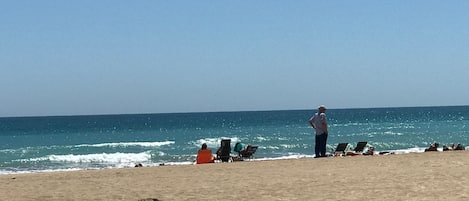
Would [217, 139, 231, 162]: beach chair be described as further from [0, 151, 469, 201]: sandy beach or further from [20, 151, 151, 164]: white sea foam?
[20, 151, 151, 164]: white sea foam

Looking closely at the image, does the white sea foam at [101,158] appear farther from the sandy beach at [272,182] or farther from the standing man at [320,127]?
the sandy beach at [272,182]

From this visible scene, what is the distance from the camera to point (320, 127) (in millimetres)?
16000

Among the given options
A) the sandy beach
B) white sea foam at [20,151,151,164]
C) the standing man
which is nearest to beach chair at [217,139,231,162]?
the standing man

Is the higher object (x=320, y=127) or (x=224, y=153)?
(x=320, y=127)

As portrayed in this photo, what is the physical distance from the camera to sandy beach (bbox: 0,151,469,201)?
9.04 m

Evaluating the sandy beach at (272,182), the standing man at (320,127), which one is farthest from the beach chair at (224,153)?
the sandy beach at (272,182)

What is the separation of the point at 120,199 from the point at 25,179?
13.0ft

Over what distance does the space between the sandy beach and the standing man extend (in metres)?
1.79

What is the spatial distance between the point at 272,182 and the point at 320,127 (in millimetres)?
5640

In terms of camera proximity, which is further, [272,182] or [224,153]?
[224,153]

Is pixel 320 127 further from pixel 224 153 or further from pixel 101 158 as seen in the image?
pixel 101 158

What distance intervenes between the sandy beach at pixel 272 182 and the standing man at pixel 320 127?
5.86 ft

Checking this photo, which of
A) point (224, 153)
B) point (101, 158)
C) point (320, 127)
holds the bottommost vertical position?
point (101, 158)

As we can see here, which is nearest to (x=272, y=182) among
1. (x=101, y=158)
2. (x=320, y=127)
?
(x=320, y=127)
